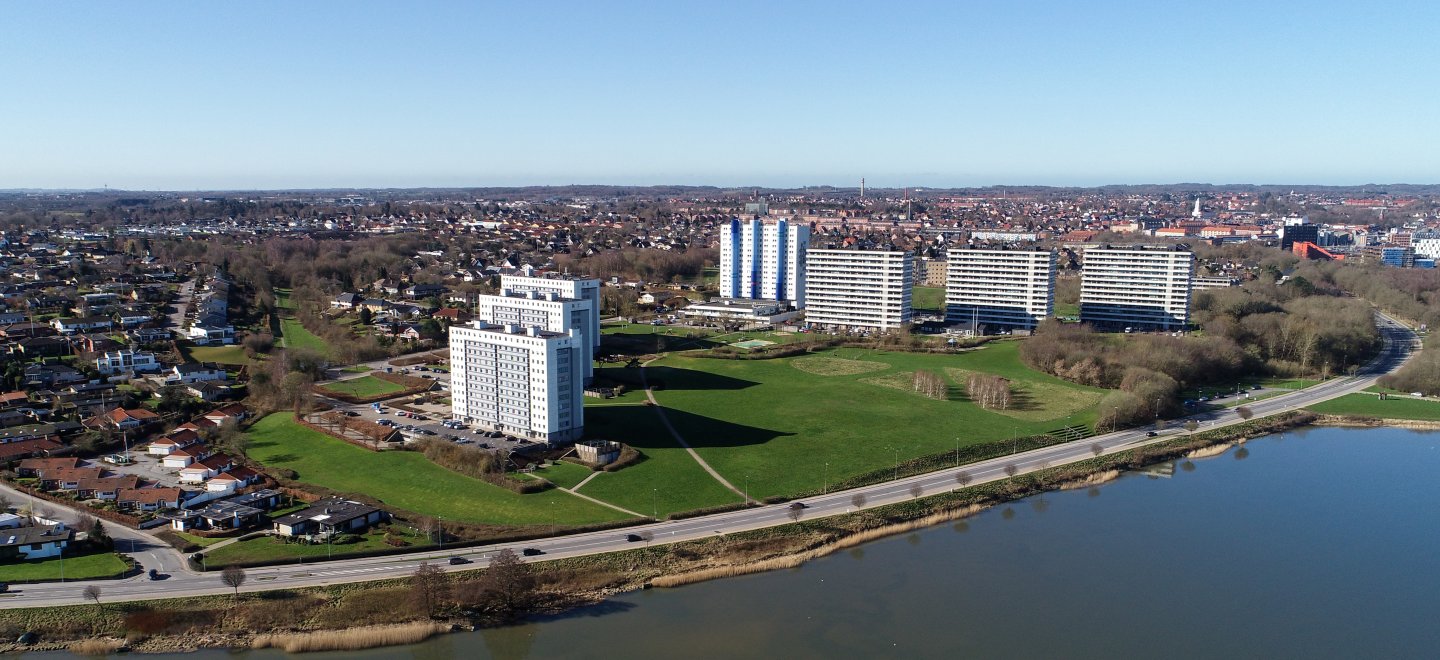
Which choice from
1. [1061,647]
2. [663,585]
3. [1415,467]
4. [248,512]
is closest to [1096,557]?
[1061,647]

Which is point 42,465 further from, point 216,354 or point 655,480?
point 655,480

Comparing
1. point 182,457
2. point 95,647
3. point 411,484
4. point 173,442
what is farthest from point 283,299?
point 95,647

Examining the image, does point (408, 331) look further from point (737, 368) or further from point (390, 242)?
point (390, 242)

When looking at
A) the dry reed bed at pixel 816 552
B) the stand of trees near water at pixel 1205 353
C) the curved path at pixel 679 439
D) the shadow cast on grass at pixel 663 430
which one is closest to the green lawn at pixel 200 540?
the dry reed bed at pixel 816 552

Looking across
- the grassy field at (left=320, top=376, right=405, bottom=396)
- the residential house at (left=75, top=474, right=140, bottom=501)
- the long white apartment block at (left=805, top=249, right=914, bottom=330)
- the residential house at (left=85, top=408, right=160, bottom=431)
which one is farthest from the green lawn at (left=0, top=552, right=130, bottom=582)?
the long white apartment block at (left=805, top=249, right=914, bottom=330)

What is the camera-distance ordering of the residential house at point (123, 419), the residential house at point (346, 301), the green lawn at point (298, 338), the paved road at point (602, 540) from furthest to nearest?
1. the residential house at point (346, 301)
2. the green lawn at point (298, 338)
3. the residential house at point (123, 419)
4. the paved road at point (602, 540)

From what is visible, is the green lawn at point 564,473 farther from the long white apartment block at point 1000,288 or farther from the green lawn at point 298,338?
the long white apartment block at point 1000,288
